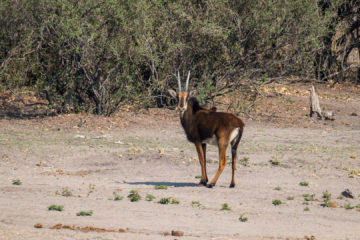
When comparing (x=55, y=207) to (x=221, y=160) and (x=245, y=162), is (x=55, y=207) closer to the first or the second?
(x=221, y=160)

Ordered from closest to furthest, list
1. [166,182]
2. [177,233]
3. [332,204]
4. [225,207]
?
1. [177,233]
2. [225,207]
3. [332,204]
4. [166,182]

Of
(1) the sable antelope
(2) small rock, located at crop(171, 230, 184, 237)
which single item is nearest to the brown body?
(1) the sable antelope

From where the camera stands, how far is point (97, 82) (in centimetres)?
2261

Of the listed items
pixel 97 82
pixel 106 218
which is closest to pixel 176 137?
pixel 97 82

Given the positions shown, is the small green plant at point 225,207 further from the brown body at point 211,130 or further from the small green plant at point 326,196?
the small green plant at point 326,196

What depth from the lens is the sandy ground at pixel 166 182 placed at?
8477 mm

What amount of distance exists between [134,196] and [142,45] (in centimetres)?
1230

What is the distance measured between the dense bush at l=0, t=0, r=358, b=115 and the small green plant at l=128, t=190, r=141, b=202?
1052 cm

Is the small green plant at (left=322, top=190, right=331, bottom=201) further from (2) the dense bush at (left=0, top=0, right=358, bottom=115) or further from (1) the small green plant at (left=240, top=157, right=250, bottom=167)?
(2) the dense bush at (left=0, top=0, right=358, bottom=115)

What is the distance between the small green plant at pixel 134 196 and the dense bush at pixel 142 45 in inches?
414

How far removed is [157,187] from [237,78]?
43.7 ft

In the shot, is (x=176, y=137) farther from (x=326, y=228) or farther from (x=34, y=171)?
(x=326, y=228)

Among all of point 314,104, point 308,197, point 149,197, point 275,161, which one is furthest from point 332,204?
point 314,104

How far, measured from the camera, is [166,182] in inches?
497
